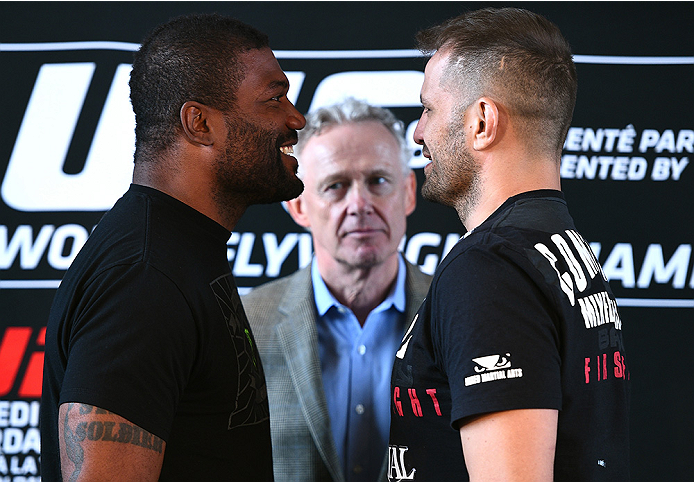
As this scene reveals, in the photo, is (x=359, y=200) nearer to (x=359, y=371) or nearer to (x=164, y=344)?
(x=359, y=371)

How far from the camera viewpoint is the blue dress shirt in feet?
6.51

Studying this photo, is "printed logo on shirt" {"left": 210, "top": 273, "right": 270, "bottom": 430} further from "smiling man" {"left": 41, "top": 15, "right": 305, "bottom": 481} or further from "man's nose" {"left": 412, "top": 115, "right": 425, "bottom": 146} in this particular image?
"man's nose" {"left": 412, "top": 115, "right": 425, "bottom": 146}

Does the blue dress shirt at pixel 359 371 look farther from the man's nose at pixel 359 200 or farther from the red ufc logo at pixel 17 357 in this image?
the red ufc logo at pixel 17 357

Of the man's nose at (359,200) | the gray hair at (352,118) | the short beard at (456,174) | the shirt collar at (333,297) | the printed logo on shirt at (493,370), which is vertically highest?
the gray hair at (352,118)

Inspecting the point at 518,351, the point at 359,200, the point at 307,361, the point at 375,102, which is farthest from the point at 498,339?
the point at 375,102

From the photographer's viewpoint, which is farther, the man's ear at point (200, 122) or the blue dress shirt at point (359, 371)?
the blue dress shirt at point (359, 371)

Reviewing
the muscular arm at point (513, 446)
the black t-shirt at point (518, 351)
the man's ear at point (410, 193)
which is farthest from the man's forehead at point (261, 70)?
the man's ear at point (410, 193)

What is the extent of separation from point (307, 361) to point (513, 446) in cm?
114

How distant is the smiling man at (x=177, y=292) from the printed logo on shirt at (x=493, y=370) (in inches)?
18.9

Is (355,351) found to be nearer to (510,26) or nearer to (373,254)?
(373,254)

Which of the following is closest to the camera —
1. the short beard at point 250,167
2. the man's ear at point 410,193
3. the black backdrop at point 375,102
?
the short beard at point 250,167

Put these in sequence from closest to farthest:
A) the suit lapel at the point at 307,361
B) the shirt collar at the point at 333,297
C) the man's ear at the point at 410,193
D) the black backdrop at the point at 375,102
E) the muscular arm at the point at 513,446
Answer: the muscular arm at the point at 513,446
the suit lapel at the point at 307,361
the shirt collar at the point at 333,297
the man's ear at the point at 410,193
the black backdrop at the point at 375,102

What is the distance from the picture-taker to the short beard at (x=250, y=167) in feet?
4.50

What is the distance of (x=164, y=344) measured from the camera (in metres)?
1.10
